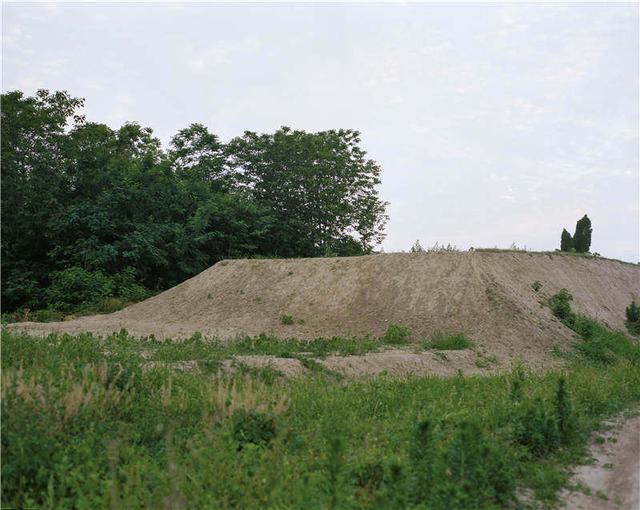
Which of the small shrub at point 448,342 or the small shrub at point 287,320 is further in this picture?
the small shrub at point 287,320

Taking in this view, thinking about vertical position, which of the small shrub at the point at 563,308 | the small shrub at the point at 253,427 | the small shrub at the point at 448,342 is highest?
the small shrub at the point at 563,308

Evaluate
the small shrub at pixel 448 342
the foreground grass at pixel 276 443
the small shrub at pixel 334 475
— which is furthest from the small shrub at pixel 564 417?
the small shrub at pixel 448 342

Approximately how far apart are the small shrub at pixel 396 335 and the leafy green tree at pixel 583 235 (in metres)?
18.7

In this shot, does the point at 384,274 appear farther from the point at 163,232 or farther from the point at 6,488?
the point at 6,488

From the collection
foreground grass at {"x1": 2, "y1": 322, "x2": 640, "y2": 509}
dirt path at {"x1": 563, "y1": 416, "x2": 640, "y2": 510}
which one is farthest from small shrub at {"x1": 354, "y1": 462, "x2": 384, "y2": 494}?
dirt path at {"x1": 563, "y1": 416, "x2": 640, "y2": 510}

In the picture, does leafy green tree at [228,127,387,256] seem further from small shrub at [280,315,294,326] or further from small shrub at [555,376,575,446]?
small shrub at [555,376,575,446]

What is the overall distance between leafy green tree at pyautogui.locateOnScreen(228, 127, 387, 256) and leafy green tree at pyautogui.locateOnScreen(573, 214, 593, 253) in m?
13.9

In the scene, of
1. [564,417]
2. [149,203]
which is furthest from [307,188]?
[564,417]

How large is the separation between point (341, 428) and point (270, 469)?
197 centimetres

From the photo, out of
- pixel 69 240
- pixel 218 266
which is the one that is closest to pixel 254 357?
pixel 218 266

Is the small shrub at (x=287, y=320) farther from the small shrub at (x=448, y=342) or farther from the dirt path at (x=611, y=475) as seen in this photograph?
the dirt path at (x=611, y=475)

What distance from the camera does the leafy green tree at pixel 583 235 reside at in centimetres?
3406

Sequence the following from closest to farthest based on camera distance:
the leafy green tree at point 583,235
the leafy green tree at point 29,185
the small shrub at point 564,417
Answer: the small shrub at point 564,417 < the leafy green tree at point 29,185 < the leafy green tree at point 583,235

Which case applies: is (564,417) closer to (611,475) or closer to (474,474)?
(611,475)
